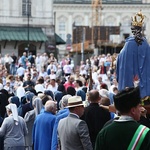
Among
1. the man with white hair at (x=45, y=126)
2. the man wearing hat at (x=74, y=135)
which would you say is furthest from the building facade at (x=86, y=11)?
the man wearing hat at (x=74, y=135)

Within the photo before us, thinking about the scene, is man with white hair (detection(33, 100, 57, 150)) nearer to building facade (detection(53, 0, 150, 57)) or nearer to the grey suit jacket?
the grey suit jacket

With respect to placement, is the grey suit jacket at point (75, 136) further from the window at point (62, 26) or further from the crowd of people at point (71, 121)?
the window at point (62, 26)

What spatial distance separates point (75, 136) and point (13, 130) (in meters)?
4.14

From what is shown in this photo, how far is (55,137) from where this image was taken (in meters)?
12.0

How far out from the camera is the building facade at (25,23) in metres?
65.4

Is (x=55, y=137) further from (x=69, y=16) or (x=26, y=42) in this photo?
(x=69, y=16)

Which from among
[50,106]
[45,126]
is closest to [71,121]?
[50,106]

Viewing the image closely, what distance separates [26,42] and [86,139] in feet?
182

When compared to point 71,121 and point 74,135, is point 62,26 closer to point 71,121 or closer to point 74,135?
point 71,121

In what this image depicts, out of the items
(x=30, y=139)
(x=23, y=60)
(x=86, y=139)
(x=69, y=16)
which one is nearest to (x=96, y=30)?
(x=23, y=60)

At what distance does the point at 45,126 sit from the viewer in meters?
13.3

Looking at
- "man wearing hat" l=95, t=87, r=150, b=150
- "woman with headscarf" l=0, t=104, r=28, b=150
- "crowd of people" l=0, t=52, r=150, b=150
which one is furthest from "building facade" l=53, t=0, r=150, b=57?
"man wearing hat" l=95, t=87, r=150, b=150

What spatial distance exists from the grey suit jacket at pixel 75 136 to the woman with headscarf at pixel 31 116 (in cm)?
441

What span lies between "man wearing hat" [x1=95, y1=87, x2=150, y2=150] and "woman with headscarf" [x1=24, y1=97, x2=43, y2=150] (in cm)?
754
